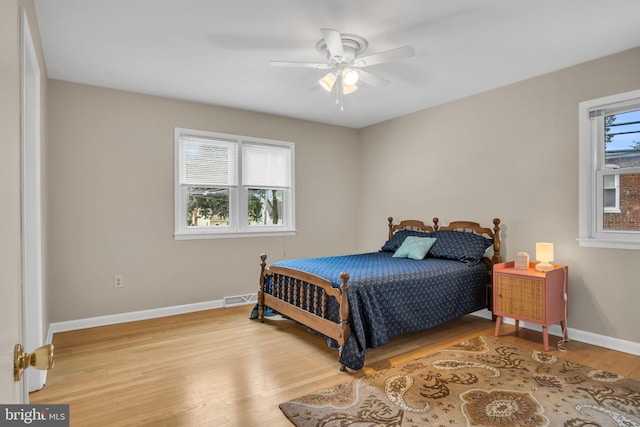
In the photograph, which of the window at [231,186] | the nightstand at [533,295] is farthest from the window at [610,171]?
the window at [231,186]

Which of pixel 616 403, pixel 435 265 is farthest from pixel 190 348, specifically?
pixel 616 403

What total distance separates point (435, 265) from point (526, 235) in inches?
41.1

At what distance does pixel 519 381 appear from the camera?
2.65 metres

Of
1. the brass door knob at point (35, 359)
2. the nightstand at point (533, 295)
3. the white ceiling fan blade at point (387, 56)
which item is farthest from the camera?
the nightstand at point (533, 295)

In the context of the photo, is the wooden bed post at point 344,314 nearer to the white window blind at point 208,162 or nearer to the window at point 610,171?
the window at point 610,171

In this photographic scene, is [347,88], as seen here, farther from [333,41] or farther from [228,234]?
[228,234]

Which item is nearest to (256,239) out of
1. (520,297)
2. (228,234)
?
(228,234)

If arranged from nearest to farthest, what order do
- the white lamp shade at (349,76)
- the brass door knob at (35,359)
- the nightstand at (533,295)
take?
→ the brass door knob at (35,359), the white lamp shade at (349,76), the nightstand at (533,295)

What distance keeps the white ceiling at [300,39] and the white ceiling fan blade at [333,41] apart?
19 centimetres

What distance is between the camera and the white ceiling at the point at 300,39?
2.50 m

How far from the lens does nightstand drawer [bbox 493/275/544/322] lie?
327 centimetres

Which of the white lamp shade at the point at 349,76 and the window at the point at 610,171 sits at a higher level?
the white lamp shade at the point at 349,76

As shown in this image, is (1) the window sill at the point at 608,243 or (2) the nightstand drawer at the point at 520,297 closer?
(1) the window sill at the point at 608,243
